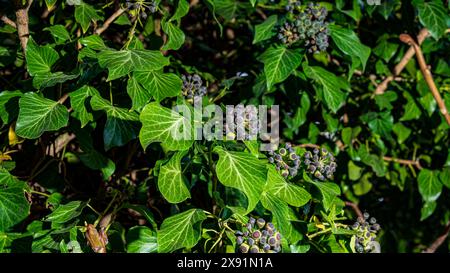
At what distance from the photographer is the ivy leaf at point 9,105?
4.81ft

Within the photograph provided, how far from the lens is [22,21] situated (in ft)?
5.04

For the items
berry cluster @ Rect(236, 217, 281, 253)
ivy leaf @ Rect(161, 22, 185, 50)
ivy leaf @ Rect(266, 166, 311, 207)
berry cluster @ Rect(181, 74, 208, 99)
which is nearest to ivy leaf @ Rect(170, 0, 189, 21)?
ivy leaf @ Rect(161, 22, 185, 50)

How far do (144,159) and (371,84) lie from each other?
35.9 inches

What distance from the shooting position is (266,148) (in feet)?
4.89

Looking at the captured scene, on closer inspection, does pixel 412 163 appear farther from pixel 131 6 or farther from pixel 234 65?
pixel 131 6

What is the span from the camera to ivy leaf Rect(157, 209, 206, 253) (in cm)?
124

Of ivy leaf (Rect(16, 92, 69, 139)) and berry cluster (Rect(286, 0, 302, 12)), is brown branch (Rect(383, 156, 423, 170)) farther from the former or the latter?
ivy leaf (Rect(16, 92, 69, 139))

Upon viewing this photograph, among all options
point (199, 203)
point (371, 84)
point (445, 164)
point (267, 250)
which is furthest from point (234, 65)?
point (267, 250)

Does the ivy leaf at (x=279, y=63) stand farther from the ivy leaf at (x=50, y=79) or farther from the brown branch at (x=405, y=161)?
the brown branch at (x=405, y=161)

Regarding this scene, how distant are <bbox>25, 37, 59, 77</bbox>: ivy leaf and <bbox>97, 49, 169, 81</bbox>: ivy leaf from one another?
24 cm

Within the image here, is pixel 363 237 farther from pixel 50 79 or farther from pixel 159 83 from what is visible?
pixel 50 79

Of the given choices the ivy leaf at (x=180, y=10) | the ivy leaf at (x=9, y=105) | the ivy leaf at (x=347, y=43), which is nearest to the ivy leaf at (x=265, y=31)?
the ivy leaf at (x=347, y=43)

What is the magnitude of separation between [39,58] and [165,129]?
472mm

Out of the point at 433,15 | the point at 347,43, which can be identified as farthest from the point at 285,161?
the point at 433,15
